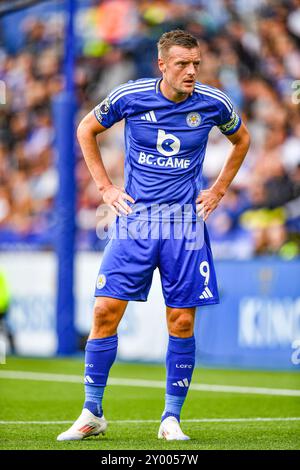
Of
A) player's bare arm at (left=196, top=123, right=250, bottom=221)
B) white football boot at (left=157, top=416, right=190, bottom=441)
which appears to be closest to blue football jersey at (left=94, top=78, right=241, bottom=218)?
player's bare arm at (left=196, top=123, right=250, bottom=221)

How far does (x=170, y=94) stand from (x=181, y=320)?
1.31 m

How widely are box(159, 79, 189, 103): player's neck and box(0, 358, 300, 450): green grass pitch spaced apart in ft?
6.43

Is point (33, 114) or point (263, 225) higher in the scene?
point (33, 114)

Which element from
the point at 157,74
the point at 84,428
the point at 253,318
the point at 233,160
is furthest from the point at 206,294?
the point at 157,74

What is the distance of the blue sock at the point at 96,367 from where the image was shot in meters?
6.23

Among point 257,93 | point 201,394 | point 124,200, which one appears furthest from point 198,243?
point 257,93

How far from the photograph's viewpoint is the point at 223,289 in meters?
13.7

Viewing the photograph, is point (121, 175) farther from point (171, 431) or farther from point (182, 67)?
point (171, 431)

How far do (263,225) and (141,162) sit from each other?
8.50 meters

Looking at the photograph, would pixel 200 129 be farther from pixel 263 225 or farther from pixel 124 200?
pixel 263 225

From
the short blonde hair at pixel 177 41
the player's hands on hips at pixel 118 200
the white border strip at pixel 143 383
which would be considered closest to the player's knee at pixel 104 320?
the player's hands on hips at pixel 118 200

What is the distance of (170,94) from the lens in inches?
247

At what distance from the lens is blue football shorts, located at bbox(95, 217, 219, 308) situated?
20.5 feet

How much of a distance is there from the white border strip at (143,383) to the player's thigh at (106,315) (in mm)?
3540
